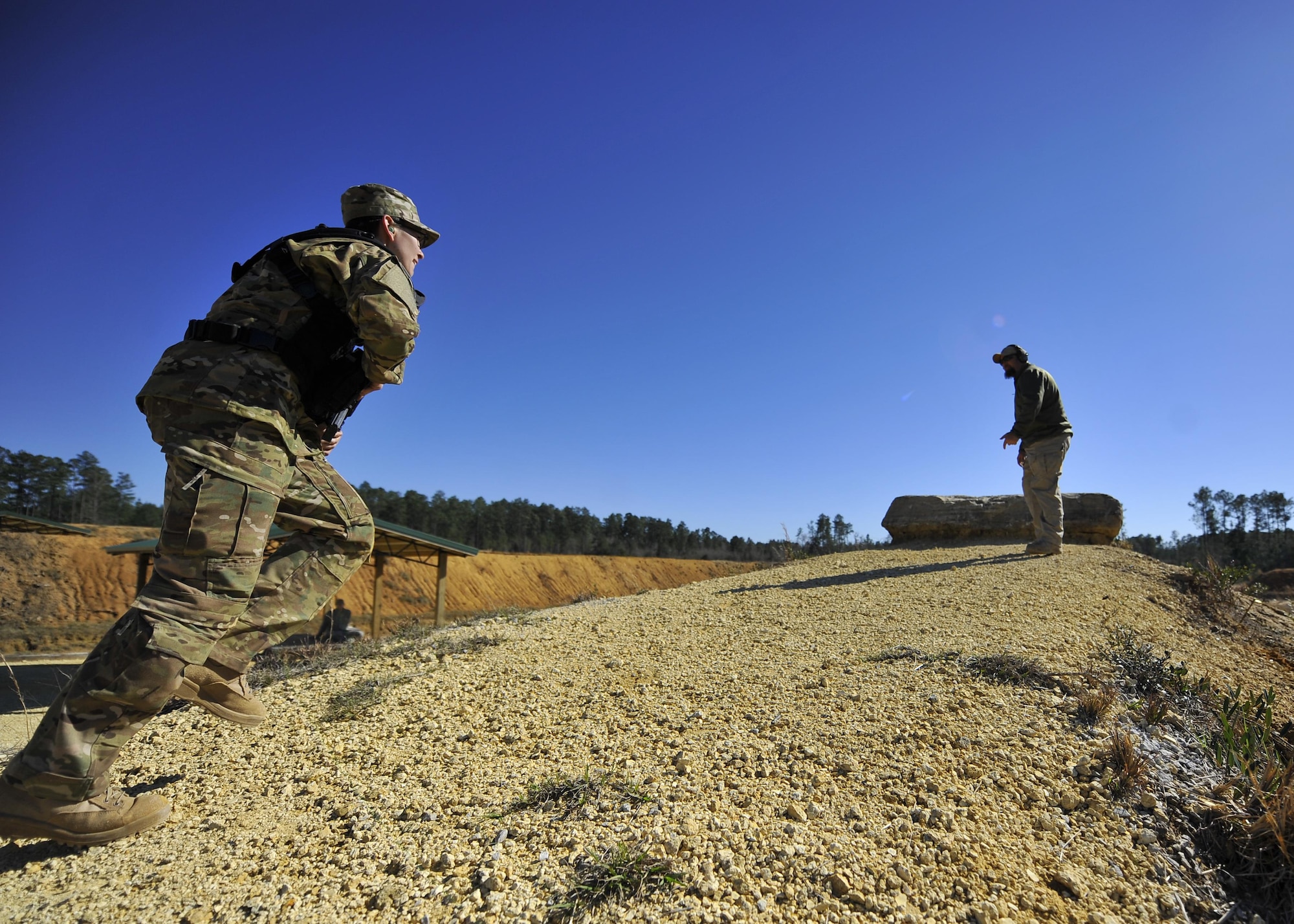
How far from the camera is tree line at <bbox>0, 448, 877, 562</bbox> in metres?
34.2

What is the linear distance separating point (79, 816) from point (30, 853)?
0.27 meters

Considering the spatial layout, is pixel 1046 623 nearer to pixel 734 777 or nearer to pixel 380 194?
pixel 734 777

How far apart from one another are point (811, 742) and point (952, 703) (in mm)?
732

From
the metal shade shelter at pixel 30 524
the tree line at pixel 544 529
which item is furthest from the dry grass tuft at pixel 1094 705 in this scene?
the tree line at pixel 544 529

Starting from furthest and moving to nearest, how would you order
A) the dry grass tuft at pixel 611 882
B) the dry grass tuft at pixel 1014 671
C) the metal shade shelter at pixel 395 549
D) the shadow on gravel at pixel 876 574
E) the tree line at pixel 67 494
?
1. the tree line at pixel 67 494
2. the metal shade shelter at pixel 395 549
3. the shadow on gravel at pixel 876 574
4. the dry grass tuft at pixel 1014 671
5. the dry grass tuft at pixel 611 882

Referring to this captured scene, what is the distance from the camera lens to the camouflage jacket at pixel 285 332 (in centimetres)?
216

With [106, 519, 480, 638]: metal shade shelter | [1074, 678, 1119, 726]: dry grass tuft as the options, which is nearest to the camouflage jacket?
[1074, 678, 1119, 726]: dry grass tuft

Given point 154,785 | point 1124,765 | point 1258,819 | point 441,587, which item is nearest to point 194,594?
point 154,785

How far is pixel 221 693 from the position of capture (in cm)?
233

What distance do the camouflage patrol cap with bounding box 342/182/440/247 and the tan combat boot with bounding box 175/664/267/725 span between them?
1.84 m

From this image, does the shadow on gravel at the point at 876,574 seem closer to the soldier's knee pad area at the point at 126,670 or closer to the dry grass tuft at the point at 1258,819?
the dry grass tuft at the point at 1258,819

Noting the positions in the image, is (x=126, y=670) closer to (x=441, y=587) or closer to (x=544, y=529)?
(x=441, y=587)

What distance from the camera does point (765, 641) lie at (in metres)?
4.06

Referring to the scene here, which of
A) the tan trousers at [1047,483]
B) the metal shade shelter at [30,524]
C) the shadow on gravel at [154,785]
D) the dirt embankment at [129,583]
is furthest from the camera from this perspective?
the dirt embankment at [129,583]
